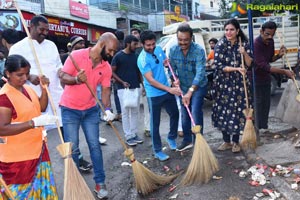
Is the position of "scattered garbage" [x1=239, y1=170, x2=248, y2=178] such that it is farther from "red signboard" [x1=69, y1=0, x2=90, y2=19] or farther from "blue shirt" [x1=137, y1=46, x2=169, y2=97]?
"red signboard" [x1=69, y1=0, x2=90, y2=19]

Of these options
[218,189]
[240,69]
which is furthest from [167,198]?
[240,69]

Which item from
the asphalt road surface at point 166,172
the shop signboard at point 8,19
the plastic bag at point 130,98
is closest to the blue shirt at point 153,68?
the asphalt road surface at point 166,172

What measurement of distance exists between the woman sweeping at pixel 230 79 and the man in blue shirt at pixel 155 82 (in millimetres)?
677

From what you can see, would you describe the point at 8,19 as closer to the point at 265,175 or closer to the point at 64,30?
the point at 64,30

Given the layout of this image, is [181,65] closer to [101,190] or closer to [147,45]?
[147,45]

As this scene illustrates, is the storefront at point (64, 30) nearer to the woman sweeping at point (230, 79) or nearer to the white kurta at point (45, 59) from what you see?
the white kurta at point (45, 59)

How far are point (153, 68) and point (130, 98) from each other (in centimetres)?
128

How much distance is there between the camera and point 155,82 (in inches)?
181

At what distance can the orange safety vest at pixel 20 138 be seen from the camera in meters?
2.69

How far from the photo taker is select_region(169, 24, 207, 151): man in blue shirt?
4.52 meters

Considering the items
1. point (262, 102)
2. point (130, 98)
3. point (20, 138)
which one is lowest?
point (262, 102)

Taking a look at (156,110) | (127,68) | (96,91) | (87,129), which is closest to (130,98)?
(127,68)

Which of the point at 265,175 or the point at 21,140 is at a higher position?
the point at 21,140

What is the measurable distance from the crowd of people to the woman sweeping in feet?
0.04
